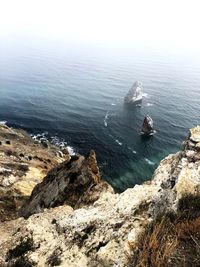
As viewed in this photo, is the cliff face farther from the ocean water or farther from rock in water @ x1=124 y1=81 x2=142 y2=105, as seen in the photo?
rock in water @ x1=124 y1=81 x2=142 y2=105

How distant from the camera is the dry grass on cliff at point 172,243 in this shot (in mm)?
9695

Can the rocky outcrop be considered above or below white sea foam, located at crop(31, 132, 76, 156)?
above

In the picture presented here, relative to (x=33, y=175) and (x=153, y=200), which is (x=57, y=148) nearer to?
(x=33, y=175)

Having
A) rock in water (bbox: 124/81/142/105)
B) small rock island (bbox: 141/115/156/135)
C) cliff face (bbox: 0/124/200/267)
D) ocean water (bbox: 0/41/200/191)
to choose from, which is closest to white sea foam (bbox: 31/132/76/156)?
ocean water (bbox: 0/41/200/191)

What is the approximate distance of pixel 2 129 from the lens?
8162 cm

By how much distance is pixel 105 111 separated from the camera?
114 metres

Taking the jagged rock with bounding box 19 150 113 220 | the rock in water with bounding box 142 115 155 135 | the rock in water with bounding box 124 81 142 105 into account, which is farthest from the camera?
the rock in water with bounding box 124 81 142 105

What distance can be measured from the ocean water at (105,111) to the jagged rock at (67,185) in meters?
31.5

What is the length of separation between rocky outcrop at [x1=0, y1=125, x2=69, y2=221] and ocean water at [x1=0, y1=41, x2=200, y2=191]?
14.1 m

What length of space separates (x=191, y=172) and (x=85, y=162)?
60.9 feet

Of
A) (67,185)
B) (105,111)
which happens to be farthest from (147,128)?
(67,185)

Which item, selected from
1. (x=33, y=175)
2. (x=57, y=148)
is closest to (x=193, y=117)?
(x=57, y=148)

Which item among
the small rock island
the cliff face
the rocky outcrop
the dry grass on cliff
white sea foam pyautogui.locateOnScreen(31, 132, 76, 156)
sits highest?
the dry grass on cliff

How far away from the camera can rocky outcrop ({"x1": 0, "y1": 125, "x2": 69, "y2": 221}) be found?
4209cm
